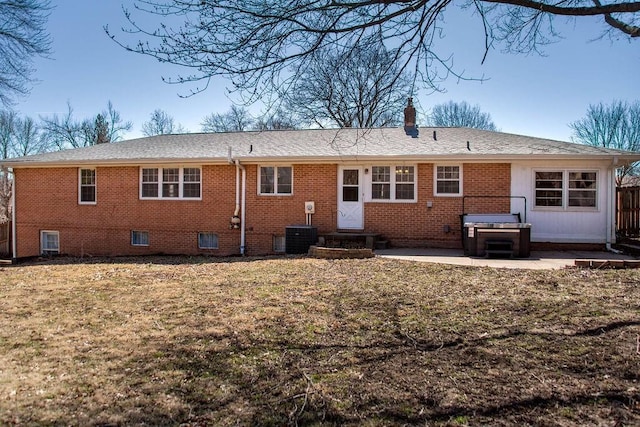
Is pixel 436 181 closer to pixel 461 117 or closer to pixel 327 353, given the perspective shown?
pixel 327 353

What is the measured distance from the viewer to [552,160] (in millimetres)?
11523

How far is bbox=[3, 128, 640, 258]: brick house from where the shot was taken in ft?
38.2

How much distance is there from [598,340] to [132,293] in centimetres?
604

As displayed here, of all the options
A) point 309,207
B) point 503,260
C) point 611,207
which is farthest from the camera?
point 309,207

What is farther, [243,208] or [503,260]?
[243,208]

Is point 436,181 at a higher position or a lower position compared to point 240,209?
higher

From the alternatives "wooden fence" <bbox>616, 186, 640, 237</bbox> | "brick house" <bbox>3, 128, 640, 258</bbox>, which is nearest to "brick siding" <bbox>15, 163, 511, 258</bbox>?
"brick house" <bbox>3, 128, 640, 258</bbox>

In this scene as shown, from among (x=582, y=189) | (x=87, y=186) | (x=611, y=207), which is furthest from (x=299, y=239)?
(x=611, y=207)

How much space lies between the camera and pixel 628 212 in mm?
12344

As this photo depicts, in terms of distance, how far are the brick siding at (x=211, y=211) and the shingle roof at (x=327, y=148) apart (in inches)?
19.0

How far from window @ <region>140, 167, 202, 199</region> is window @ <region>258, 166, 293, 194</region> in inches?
82.8

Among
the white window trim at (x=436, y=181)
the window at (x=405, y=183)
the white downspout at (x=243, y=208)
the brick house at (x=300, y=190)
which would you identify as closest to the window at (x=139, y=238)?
the brick house at (x=300, y=190)

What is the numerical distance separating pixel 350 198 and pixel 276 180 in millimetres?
2386

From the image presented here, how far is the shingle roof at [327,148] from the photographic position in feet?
38.4
